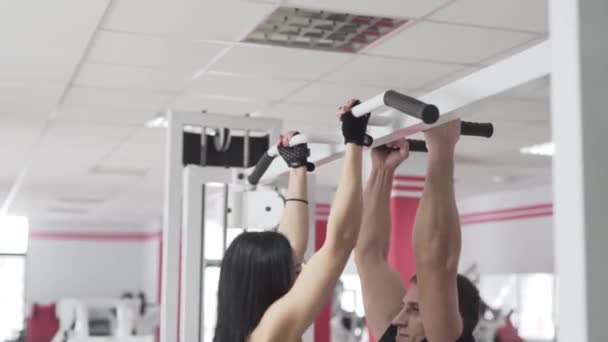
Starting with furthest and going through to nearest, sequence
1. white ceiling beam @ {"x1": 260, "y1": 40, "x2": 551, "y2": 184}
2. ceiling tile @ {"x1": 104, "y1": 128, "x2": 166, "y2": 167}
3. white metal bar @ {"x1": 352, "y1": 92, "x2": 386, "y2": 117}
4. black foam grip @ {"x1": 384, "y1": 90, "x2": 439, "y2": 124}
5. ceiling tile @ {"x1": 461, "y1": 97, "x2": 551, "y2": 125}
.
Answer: ceiling tile @ {"x1": 104, "y1": 128, "x2": 166, "y2": 167} → ceiling tile @ {"x1": 461, "y1": 97, "x2": 551, "y2": 125} → white metal bar @ {"x1": 352, "y1": 92, "x2": 386, "y2": 117} → black foam grip @ {"x1": 384, "y1": 90, "x2": 439, "y2": 124} → white ceiling beam @ {"x1": 260, "y1": 40, "x2": 551, "y2": 184}

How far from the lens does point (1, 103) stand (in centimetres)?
568

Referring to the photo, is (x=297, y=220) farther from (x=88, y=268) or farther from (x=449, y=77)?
(x=88, y=268)

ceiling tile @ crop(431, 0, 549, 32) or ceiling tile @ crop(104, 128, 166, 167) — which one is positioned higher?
Result: ceiling tile @ crop(431, 0, 549, 32)

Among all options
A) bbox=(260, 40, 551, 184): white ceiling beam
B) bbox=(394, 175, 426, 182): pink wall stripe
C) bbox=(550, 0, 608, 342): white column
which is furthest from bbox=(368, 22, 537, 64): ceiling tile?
bbox=(394, 175, 426, 182): pink wall stripe

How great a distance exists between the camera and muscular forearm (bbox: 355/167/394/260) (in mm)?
2301

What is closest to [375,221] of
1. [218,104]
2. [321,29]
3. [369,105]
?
[369,105]

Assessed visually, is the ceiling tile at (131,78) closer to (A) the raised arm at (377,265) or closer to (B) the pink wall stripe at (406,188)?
(A) the raised arm at (377,265)

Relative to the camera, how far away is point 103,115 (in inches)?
238

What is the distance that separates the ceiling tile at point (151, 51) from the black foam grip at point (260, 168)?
1.56 metres

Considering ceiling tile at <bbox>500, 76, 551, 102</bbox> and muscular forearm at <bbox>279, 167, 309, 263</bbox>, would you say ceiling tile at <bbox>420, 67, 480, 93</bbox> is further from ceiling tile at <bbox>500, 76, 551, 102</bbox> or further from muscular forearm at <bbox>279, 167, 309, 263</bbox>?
ceiling tile at <bbox>500, 76, 551, 102</bbox>

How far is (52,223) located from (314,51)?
1410 cm

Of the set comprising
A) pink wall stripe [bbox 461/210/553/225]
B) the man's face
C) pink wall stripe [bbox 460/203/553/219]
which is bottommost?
the man's face

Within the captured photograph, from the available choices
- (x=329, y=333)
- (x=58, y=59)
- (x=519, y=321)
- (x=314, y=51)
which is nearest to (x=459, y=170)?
(x=519, y=321)

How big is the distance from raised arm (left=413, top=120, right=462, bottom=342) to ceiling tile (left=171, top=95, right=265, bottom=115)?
3.75 metres
